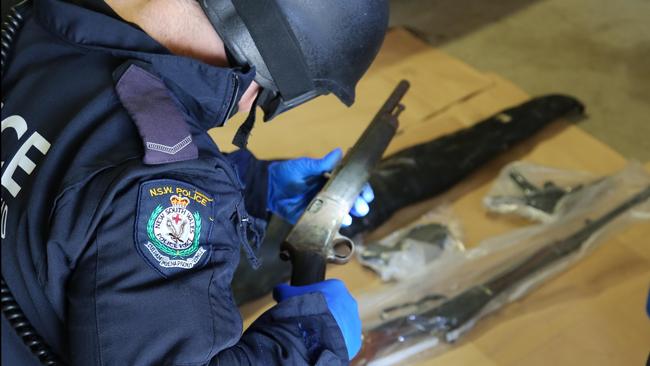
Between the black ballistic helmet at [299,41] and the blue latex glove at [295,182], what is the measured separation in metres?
0.30

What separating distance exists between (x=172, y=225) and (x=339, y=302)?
0.41m

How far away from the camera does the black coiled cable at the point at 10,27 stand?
1.12 m

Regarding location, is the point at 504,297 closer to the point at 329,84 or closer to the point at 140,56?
the point at 329,84

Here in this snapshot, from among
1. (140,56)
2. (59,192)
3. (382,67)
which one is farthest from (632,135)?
(59,192)

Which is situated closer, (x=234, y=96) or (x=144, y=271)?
(x=144, y=271)

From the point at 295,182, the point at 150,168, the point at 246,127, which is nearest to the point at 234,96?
the point at 246,127

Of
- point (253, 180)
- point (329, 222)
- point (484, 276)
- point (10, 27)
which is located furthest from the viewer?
point (484, 276)

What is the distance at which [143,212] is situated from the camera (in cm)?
86

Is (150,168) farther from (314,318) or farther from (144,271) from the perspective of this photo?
(314,318)

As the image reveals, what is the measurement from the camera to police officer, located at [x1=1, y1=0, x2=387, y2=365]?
864 mm

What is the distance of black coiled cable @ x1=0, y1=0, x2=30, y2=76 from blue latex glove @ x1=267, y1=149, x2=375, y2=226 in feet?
1.87

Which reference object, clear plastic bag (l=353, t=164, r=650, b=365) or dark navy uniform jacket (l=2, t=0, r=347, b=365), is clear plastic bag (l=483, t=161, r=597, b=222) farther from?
dark navy uniform jacket (l=2, t=0, r=347, b=365)

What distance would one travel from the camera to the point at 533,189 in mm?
1835

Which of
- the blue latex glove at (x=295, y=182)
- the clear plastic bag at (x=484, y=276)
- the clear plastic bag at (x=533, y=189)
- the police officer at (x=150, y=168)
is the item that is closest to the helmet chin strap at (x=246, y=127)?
the police officer at (x=150, y=168)
